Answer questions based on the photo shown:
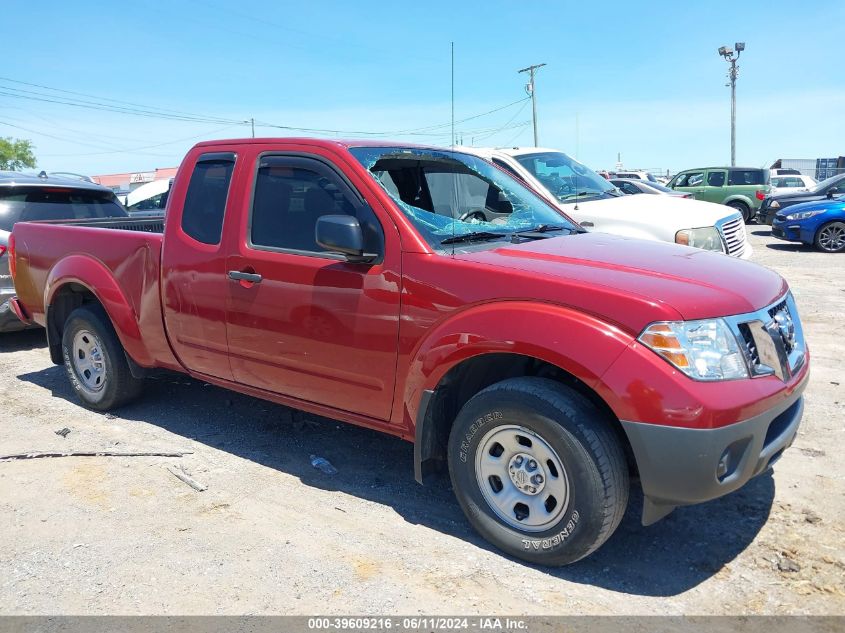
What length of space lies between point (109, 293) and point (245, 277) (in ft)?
4.96

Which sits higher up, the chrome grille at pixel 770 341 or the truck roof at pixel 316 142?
the truck roof at pixel 316 142

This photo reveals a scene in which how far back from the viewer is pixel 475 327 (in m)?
3.11

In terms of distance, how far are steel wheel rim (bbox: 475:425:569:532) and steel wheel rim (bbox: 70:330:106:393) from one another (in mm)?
3304

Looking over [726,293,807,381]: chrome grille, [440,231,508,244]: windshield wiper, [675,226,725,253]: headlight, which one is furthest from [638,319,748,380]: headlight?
[675,226,725,253]: headlight

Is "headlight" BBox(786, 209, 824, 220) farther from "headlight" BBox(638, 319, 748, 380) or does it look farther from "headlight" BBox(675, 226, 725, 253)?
"headlight" BBox(638, 319, 748, 380)

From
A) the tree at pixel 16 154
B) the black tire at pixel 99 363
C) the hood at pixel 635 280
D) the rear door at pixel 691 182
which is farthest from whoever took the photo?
the tree at pixel 16 154

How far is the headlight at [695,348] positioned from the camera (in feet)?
8.95

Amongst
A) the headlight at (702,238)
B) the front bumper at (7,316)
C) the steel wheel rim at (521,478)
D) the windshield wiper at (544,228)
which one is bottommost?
the steel wheel rim at (521,478)

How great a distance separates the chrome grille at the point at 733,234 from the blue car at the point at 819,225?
740 cm

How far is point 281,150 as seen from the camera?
404cm

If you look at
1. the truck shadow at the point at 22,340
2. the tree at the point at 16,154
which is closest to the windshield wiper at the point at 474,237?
the truck shadow at the point at 22,340

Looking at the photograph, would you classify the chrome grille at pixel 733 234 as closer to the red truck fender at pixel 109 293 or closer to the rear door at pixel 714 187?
the red truck fender at pixel 109 293

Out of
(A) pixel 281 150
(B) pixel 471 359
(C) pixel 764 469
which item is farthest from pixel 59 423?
(C) pixel 764 469

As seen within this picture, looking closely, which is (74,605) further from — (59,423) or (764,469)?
(764,469)
